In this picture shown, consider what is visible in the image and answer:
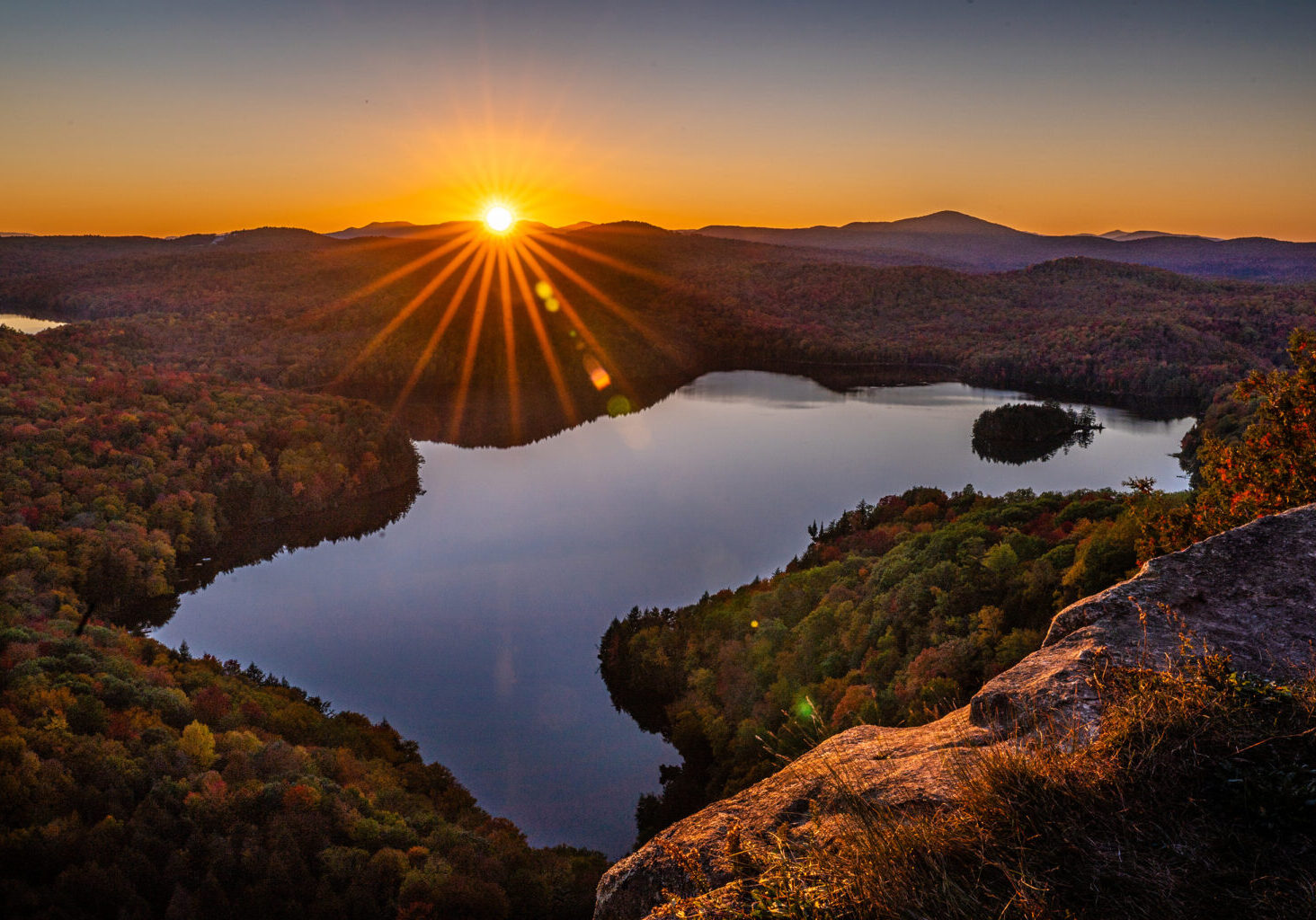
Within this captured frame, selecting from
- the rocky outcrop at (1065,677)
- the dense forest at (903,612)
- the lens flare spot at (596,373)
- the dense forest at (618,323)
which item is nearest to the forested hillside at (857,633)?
the dense forest at (903,612)

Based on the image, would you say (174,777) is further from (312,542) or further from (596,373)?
(596,373)

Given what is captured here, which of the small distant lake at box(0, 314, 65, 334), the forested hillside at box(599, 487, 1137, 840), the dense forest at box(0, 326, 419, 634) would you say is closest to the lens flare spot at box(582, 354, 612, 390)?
the dense forest at box(0, 326, 419, 634)

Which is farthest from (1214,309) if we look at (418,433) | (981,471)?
(418,433)

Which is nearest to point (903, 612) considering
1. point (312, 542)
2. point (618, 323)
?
point (312, 542)

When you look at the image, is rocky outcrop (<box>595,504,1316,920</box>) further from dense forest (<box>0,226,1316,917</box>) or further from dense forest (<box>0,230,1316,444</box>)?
dense forest (<box>0,230,1316,444</box>)

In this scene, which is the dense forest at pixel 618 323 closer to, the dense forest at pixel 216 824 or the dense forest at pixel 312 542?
the dense forest at pixel 312 542

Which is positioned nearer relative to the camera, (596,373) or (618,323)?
(596,373)
